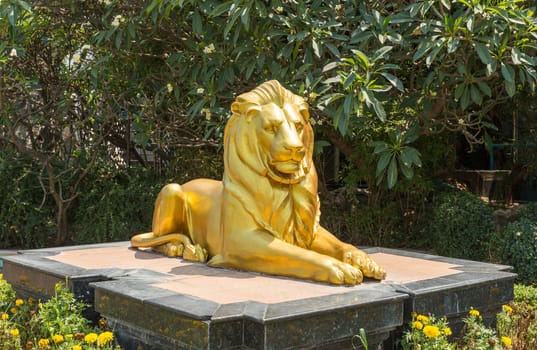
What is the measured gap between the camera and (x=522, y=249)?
558cm

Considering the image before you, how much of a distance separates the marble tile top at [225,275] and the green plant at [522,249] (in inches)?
65.8

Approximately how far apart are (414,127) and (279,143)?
9.39 feet

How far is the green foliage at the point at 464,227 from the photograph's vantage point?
6.66 metres

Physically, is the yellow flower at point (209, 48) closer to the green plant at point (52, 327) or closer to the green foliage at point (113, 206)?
the green foliage at point (113, 206)

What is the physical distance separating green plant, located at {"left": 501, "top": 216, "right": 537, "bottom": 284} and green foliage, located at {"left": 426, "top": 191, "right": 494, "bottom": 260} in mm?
758

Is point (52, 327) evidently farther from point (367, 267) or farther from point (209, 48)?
point (209, 48)

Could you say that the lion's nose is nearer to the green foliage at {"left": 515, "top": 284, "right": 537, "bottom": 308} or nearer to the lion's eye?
the lion's eye

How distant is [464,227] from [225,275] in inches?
155

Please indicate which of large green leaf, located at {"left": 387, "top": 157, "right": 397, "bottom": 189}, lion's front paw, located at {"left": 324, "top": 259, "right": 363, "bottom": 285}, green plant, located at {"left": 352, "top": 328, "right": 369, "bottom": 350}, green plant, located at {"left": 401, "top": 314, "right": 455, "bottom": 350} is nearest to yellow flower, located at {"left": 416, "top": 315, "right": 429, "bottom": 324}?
green plant, located at {"left": 401, "top": 314, "right": 455, "bottom": 350}

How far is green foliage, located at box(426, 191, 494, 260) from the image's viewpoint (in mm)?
6656

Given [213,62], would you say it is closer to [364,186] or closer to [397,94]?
[397,94]

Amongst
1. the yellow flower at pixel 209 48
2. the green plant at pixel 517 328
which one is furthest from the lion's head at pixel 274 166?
the yellow flower at pixel 209 48

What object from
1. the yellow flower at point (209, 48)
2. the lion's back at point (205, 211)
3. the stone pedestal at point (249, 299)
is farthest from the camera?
the yellow flower at point (209, 48)

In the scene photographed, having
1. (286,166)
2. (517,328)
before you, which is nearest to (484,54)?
(517,328)
